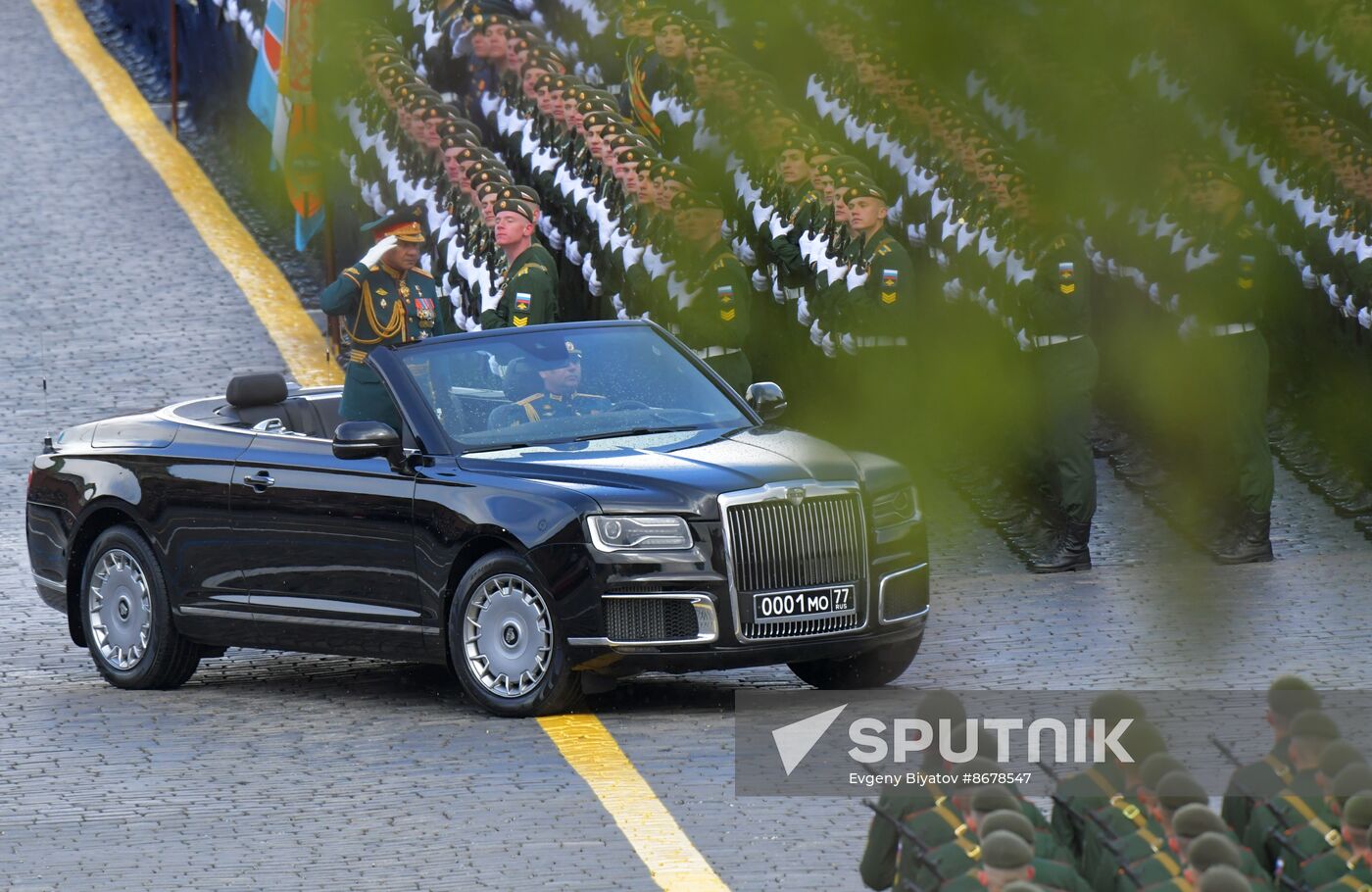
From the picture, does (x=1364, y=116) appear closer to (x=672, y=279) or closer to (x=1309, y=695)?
(x=672, y=279)

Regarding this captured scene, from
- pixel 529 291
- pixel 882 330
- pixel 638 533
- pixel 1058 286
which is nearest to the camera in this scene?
pixel 1058 286

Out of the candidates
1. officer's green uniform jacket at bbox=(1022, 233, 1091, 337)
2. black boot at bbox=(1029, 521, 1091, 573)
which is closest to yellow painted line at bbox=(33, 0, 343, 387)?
black boot at bbox=(1029, 521, 1091, 573)

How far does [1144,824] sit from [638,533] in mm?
4067

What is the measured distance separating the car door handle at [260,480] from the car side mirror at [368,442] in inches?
16.3

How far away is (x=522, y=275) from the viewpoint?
11.7 meters

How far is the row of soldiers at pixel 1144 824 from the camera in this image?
4.09 metres

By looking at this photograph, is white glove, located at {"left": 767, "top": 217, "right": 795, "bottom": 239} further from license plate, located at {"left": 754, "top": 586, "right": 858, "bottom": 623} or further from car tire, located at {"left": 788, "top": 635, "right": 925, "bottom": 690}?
car tire, located at {"left": 788, "top": 635, "right": 925, "bottom": 690}

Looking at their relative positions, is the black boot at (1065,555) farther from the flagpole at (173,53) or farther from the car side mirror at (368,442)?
the flagpole at (173,53)

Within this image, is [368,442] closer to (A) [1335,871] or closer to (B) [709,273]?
→ (A) [1335,871]

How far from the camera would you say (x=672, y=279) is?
199cm

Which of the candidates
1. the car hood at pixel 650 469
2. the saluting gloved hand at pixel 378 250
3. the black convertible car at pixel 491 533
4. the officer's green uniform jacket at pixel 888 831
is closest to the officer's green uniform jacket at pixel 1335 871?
the officer's green uniform jacket at pixel 888 831

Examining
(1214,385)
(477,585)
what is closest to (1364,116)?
(1214,385)

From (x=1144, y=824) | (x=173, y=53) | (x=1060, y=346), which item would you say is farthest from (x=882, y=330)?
(x=173, y=53)

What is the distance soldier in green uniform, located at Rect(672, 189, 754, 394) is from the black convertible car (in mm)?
5439
